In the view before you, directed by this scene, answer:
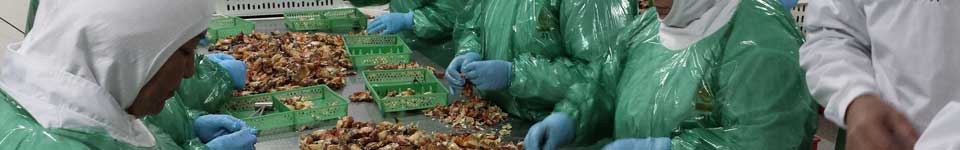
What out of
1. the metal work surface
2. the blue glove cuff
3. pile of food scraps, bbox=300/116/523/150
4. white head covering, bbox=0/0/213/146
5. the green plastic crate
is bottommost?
the metal work surface

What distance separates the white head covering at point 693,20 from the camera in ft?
5.36

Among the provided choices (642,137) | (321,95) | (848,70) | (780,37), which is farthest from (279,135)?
(848,70)

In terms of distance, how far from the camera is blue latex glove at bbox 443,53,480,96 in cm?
261

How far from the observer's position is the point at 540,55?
91.2 inches

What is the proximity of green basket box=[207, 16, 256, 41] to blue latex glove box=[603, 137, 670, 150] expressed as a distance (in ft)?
7.54

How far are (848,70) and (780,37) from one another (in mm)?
296

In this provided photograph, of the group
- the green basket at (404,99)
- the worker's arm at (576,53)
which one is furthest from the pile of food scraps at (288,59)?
the worker's arm at (576,53)

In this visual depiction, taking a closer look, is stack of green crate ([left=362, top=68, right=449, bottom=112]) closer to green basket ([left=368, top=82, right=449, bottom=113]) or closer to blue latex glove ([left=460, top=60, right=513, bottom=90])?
green basket ([left=368, top=82, right=449, bottom=113])

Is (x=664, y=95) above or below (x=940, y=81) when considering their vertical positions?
below

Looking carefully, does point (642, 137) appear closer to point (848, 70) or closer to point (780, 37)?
point (780, 37)

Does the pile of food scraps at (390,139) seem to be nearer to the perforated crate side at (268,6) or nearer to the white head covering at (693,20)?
the white head covering at (693,20)

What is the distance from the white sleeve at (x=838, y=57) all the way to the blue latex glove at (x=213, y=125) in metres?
1.45

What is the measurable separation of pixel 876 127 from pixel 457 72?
1.65 metres

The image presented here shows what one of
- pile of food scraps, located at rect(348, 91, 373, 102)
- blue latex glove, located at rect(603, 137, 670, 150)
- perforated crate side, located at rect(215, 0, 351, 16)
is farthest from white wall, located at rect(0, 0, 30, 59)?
blue latex glove, located at rect(603, 137, 670, 150)
